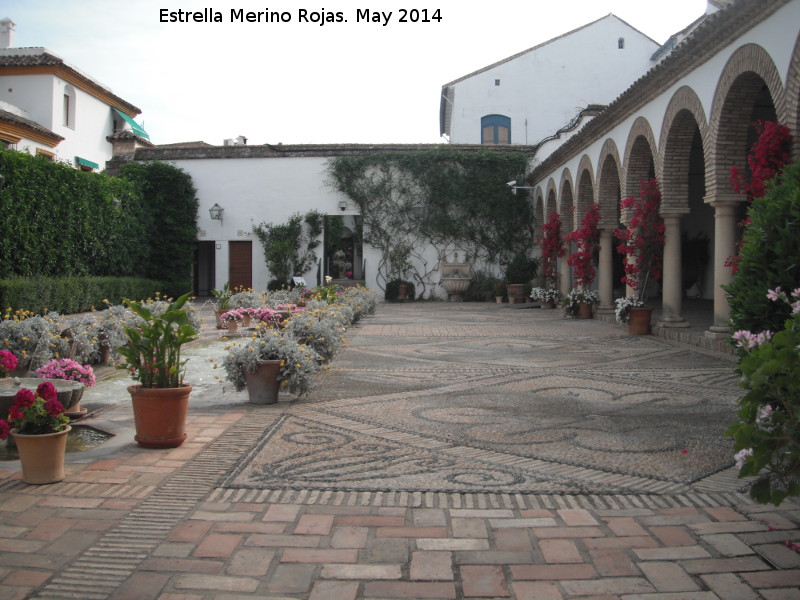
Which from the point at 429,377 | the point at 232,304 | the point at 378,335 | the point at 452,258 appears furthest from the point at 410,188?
the point at 429,377

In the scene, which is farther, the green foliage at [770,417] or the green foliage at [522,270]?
the green foliage at [522,270]

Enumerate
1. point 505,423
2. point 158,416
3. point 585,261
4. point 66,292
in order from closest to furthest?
point 158,416 < point 505,423 < point 585,261 < point 66,292

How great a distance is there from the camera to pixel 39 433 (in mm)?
3932

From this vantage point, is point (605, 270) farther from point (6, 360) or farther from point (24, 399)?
point (24, 399)

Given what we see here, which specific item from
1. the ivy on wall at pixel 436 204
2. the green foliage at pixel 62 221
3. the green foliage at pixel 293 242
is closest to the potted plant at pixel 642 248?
the ivy on wall at pixel 436 204

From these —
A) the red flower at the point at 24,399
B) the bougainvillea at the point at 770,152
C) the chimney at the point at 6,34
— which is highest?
the chimney at the point at 6,34

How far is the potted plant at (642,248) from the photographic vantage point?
39.8 feet

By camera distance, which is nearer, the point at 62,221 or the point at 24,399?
the point at 24,399

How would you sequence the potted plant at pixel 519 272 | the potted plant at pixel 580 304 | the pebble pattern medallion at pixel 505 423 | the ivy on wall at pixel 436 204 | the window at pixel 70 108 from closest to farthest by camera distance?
1. the pebble pattern medallion at pixel 505 423
2. the potted plant at pixel 580 304
3. the potted plant at pixel 519 272
4. the ivy on wall at pixel 436 204
5. the window at pixel 70 108

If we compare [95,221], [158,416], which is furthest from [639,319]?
[95,221]

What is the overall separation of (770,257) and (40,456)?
485 centimetres

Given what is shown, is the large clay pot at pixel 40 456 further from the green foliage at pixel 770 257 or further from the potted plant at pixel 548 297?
the potted plant at pixel 548 297

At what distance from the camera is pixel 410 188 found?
24266 millimetres

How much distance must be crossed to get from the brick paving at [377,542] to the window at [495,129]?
26.4 metres
